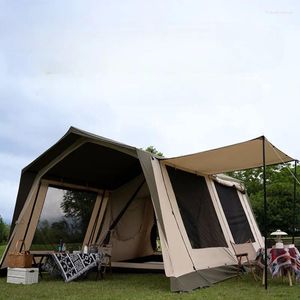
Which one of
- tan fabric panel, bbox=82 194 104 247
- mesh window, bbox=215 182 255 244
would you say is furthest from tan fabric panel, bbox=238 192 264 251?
tan fabric panel, bbox=82 194 104 247

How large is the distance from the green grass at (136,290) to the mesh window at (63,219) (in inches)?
33.6

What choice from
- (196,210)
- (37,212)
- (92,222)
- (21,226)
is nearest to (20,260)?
(21,226)

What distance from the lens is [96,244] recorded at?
7191mm

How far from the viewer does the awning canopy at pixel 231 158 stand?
5344 mm

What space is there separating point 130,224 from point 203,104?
11.6 feet

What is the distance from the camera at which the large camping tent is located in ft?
17.8

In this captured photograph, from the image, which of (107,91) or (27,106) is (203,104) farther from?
(27,106)

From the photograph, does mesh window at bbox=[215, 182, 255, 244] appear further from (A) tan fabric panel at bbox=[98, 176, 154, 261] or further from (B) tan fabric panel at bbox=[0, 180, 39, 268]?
(B) tan fabric panel at bbox=[0, 180, 39, 268]

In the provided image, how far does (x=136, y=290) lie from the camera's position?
196 inches

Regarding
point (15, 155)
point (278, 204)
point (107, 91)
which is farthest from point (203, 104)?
point (278, 204)

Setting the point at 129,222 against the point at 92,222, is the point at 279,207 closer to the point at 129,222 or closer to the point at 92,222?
the point at 129,222

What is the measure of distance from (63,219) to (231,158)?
2.89 m

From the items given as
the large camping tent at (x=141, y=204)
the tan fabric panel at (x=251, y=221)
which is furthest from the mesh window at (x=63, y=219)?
the tan fabric panel at (x=251, y=221)

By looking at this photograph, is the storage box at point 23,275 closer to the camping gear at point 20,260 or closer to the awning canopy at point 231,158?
the camping gear at point 20,260
